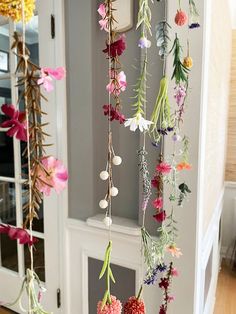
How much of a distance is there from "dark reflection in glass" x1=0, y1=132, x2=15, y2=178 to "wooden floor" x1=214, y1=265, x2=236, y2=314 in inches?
68.2

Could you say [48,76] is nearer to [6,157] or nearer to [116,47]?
[116,47]

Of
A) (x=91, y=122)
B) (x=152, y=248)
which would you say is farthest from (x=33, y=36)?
(x=152, y=248)

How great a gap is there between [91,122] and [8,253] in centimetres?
110

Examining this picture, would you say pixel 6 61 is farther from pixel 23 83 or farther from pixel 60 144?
pixel 23 83

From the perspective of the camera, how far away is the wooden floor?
76.7 inches

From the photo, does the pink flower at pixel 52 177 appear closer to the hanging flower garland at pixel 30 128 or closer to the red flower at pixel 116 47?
the hanging flower garland at pixel 30 128

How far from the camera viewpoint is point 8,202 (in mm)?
1664

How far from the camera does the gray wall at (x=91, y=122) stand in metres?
1.17

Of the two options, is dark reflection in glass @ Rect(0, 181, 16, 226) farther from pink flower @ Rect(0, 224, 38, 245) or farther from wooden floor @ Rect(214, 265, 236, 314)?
wooden floor @ Rect(214, 265, 236, 314)

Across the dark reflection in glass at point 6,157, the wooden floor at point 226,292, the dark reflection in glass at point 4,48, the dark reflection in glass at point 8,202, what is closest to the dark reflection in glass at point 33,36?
the dark reflection in glass at point 4,48

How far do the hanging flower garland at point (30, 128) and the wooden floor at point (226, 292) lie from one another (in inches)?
82.4

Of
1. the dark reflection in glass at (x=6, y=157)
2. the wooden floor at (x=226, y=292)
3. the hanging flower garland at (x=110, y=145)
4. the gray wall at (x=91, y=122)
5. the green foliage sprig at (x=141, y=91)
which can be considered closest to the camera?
the hanging flower garland at (x=110, y=145)

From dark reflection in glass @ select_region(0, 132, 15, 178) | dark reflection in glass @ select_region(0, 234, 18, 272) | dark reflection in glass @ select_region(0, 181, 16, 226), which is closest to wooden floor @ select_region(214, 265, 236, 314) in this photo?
dark reflection in glass @ select_region(0, 234, 18, 272)

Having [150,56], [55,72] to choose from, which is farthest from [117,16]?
[55,72]
